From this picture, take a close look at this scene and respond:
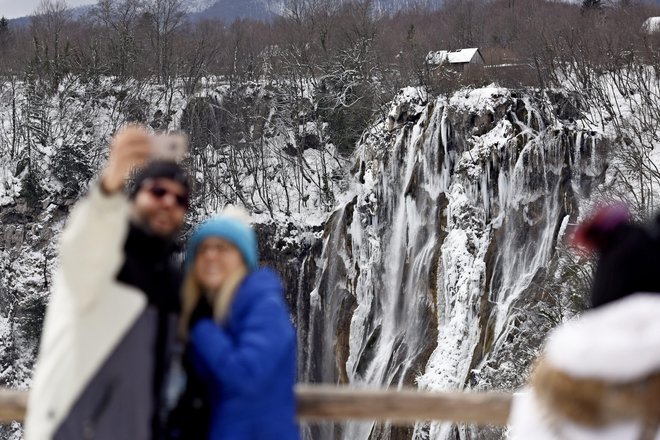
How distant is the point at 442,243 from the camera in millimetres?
16219

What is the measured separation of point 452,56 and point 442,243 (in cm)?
1425

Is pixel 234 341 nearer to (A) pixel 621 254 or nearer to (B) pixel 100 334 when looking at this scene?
(B) pixel 100 334

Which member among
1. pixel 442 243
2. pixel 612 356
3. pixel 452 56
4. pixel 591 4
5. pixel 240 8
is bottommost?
pixel 442 243

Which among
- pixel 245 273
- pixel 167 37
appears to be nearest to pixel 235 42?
pixel 167 37

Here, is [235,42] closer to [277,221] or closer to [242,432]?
[277,221]

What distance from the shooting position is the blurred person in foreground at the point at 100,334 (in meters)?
→ 2.01

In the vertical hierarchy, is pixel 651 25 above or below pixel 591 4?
below

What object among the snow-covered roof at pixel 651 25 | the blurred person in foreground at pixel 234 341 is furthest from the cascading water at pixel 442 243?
the blurred person in foreground at pixel 234 341

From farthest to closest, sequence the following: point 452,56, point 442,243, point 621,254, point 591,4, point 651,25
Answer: point 591,4, point 452,56, point 651,25, point 442,243, point 621,254

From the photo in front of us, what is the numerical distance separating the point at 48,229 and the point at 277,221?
8.45m

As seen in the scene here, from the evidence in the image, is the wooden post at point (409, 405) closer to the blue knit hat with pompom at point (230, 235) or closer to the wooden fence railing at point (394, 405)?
the wooden fence railing at point (394, 405)

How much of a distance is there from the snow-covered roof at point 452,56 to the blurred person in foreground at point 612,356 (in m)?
24.6

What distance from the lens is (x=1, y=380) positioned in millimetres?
21781

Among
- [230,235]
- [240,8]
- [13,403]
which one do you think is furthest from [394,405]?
[240,8]
